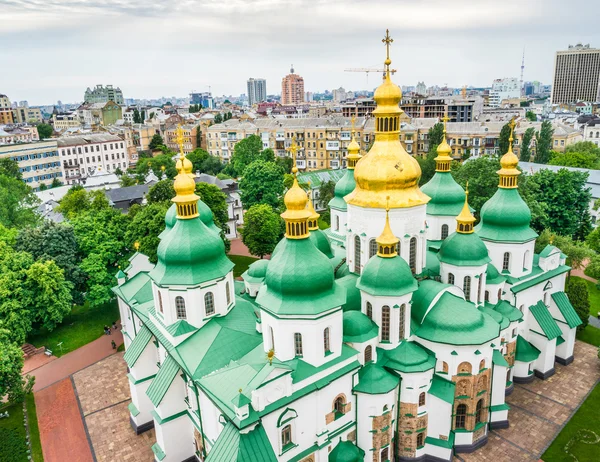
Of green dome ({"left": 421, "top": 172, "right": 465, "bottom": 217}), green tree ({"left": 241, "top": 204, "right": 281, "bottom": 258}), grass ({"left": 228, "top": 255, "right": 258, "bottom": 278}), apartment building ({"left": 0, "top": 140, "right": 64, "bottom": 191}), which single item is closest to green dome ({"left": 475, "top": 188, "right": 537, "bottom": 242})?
green dome ({"left": 421, "top": 172, "right": 465, "bottom": 217})

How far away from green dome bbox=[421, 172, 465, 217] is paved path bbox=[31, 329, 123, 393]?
2486 cm

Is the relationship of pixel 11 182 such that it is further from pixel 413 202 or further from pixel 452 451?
pixel 452 451

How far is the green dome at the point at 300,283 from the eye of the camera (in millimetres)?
18656

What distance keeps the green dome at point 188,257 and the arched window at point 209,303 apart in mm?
1096

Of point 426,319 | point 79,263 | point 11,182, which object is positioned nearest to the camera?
point 426,319

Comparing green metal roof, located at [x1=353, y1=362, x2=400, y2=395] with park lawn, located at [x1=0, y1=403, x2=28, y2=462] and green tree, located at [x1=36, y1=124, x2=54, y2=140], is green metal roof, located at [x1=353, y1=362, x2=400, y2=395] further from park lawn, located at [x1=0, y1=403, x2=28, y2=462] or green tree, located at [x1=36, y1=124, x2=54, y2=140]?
green tree, located at [x1=36, y1=124, x2=54, y2=140]

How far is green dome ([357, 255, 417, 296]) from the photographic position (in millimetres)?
20578

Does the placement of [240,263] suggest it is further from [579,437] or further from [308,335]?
[579,437]

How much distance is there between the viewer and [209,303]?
2317 centimetres

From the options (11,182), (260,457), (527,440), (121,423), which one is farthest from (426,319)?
(11,182)

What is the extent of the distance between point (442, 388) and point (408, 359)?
2545 millimetres

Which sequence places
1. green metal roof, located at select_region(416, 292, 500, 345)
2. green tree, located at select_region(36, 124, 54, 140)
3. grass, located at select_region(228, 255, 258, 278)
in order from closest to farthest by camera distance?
Result: 1. green metal roof, located at select_region(416, 292, 500, 345)
2. grass, located at select_region(228, 255, 258, 278)
3. green tree, located at select_region(36, 124, 54, 140)

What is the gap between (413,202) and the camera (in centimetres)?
2281

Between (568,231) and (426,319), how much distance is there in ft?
106
